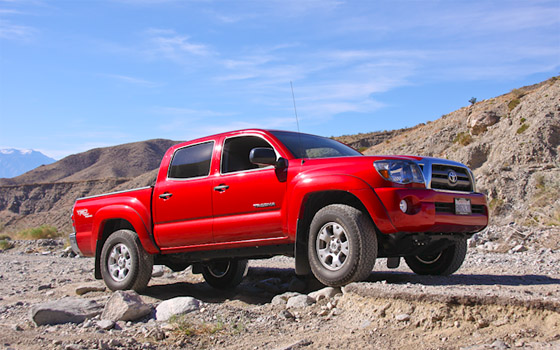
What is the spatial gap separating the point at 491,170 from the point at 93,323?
17752 millimetres

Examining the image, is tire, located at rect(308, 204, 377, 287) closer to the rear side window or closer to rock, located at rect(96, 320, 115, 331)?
the rear side window

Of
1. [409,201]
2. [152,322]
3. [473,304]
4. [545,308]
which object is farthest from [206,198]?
[545,308]

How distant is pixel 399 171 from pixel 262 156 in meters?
1.47

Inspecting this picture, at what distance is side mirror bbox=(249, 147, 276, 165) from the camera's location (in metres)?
5.95

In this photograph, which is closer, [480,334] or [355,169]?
[480,334]

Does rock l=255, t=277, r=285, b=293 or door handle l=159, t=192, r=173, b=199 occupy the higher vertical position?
door handle l=159, t=192, r=173, b=199

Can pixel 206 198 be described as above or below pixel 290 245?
above

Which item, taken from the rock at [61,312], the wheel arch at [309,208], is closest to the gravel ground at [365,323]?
the rock at [61,312]

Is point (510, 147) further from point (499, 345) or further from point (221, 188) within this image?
point (499, 345)

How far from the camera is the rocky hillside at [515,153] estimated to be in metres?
18.0

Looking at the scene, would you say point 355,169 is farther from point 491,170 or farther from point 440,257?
point 491,170

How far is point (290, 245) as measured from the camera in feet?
20.4

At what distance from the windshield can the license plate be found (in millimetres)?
1429

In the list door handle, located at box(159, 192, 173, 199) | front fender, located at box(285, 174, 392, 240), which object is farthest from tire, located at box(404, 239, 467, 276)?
door handle, located at box(159, 192, 173, 199)
